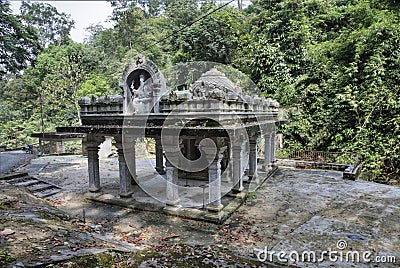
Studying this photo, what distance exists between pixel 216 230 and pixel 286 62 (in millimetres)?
17588

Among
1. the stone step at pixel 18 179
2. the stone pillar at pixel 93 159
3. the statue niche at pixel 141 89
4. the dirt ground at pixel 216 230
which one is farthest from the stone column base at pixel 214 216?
the stone step at pixel 18 179

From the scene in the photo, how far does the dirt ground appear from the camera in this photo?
4301mm

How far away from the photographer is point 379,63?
49.5 ft

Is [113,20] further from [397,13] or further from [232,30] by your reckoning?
[397,13]

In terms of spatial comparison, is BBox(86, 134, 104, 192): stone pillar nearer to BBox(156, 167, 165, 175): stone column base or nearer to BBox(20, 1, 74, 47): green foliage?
BBox(156, 167, 165, 175): stone column base

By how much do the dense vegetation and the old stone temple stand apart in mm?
6159

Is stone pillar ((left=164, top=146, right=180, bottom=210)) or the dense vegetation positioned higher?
the dense vegetation

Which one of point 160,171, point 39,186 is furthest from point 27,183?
point 160,171

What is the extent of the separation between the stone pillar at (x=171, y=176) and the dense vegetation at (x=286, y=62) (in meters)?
8.12

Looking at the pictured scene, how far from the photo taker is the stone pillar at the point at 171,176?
25.9ft

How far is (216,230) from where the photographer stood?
7.19 meters

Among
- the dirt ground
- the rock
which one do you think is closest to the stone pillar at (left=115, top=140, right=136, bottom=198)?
the dirt ground

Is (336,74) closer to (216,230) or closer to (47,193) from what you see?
(216,230)

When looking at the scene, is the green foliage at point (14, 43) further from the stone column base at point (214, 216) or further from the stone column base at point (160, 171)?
the stone column base at point (214, 216)
